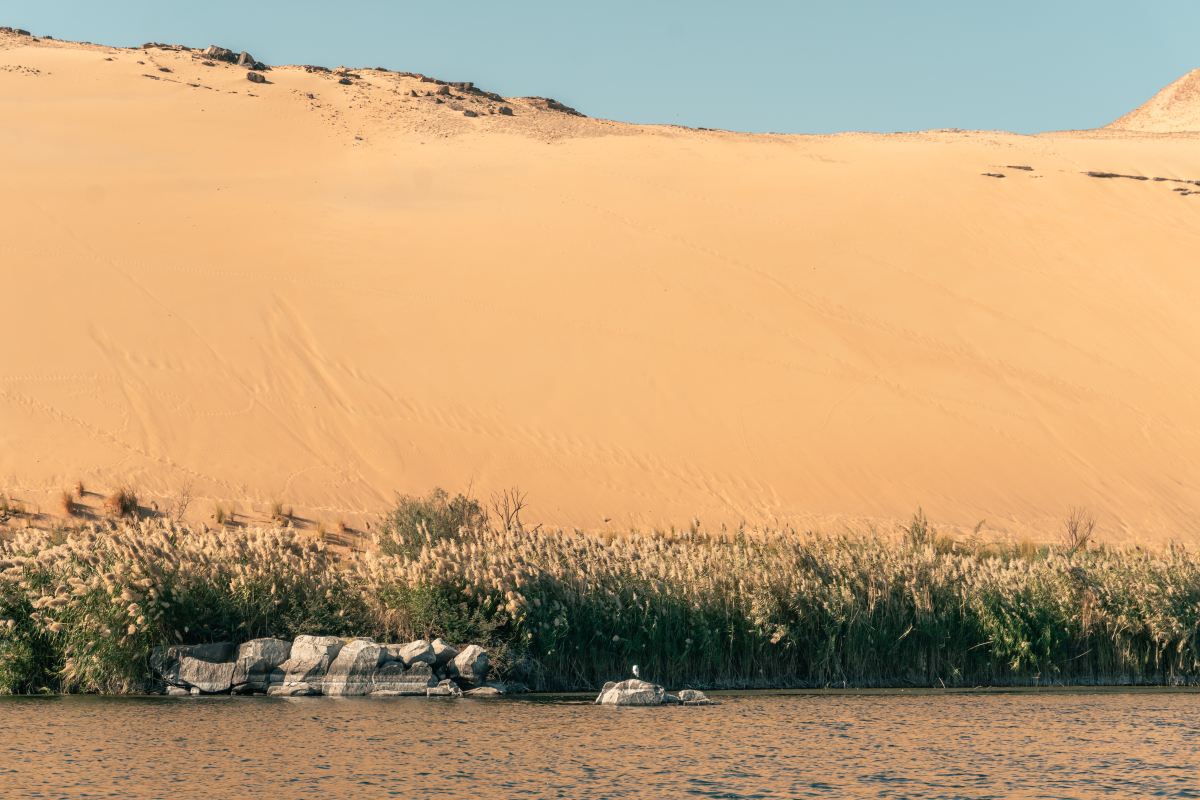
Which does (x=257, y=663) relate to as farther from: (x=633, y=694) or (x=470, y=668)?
(x=633, y=694)

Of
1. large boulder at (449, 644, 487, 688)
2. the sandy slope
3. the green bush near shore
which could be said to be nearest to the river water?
large boulder at (449, 644, 487, 688)

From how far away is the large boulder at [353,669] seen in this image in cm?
1095

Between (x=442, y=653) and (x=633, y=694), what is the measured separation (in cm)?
180

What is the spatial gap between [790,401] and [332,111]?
2558 cm

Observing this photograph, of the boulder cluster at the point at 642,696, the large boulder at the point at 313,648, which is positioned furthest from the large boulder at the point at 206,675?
the boulder cluster at the point at 642,696

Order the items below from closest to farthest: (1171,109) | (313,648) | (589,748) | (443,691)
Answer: (589,748)
(443,691)
(313,648)
(1171,109)

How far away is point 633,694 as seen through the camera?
10.7m

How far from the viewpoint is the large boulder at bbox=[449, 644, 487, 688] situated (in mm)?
11172

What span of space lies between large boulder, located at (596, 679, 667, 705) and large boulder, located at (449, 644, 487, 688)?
1094 millimetres

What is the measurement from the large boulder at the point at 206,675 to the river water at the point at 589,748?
11.7 inches

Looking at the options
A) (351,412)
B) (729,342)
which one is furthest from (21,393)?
(729,342)

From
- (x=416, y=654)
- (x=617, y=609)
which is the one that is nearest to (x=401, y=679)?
(x=416, y=654)

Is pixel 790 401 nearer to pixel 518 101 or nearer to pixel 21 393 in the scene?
pixel 21 393

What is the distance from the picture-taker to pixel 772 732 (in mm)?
9328
